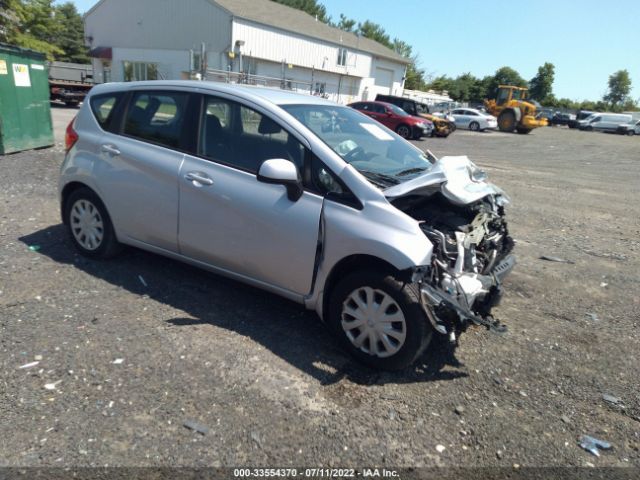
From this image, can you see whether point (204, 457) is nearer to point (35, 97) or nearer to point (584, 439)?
point (584, 439)

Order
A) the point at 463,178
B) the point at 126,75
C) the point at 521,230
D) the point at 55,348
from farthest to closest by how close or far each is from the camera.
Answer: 1. the point at 126,75
2. the point at 521,230
3. the point at 463,178
4. the point at 55,348

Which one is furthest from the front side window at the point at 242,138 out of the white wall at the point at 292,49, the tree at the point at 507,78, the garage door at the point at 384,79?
the tree at the point at 507,78

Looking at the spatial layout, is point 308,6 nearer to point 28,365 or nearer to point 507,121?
point 507,121

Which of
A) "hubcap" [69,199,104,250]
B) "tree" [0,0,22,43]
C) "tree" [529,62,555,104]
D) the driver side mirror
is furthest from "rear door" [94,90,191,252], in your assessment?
"tree" [529,62,555,104]

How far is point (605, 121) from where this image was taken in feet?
144

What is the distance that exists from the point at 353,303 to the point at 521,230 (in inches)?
186

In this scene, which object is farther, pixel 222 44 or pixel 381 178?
pixel 222 44

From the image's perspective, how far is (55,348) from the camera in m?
3.24

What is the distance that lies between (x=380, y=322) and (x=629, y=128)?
48.9m

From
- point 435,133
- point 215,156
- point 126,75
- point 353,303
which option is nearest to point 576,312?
point 353,303

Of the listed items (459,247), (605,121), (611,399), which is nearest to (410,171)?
(459,247)

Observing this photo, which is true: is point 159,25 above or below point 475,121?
above

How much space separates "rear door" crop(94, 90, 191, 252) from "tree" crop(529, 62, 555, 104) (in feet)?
289

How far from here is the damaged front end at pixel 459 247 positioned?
10.0ft
